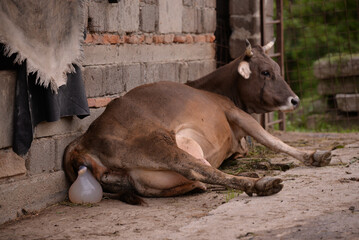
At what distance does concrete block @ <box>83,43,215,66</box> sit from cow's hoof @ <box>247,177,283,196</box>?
1893 millimetres

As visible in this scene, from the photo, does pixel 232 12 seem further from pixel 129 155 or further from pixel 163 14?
pixel 129 155

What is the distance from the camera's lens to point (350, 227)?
4.42 metres

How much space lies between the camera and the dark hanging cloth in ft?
17.0

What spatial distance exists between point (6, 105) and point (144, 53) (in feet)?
7.53

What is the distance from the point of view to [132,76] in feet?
22.8

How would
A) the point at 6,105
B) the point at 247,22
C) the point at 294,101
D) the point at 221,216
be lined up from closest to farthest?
1. the point at 221,216
2. the point at 6,105
3. the point at 294,101
4. the point at 247,22

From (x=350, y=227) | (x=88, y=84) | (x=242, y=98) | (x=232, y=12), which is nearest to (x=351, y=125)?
(x=232, y=12)

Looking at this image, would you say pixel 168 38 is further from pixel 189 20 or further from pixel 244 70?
pixel 244 70

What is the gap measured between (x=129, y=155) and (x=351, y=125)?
7.10m

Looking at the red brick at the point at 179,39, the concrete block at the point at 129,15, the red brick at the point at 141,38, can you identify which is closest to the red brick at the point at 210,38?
the red brick at the point at 179,39

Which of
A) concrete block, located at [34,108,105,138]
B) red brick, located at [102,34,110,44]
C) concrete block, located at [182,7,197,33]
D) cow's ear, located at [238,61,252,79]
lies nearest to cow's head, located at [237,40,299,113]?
cow's ear, located at [238,61,252,79]

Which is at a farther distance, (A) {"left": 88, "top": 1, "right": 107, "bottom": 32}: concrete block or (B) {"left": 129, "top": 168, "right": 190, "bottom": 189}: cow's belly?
(A) {"left": 88, "top": 1, "right": 107, "bottom": 32}: concrete block

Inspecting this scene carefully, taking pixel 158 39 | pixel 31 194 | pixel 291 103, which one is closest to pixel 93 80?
pixel 31 194

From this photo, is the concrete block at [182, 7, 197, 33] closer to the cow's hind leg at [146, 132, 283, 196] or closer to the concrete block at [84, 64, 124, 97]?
the concrete block at [84, 64, 124, 97]
